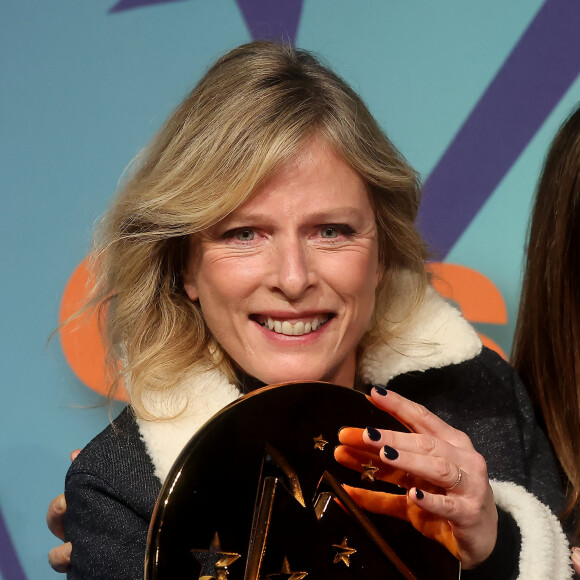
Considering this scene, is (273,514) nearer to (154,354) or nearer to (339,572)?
(339,572)

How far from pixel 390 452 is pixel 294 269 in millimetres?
214

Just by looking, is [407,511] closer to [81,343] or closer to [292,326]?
[292,326]

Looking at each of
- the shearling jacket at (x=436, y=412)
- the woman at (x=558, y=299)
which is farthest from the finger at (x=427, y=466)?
the woman at (x=558, y=299)

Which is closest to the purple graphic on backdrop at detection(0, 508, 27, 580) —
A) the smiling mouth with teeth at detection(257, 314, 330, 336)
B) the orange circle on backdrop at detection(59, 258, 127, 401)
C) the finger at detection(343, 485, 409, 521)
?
the orange circle on backdrop at detection(59, 258, 127, 401)

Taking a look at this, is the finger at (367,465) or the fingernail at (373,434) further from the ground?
the fingernail at (373,434)

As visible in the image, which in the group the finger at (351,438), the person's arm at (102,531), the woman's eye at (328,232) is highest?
the woman's eye at (328,232)

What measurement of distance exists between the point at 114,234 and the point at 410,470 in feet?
1.50

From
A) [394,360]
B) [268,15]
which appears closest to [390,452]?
[394,360]

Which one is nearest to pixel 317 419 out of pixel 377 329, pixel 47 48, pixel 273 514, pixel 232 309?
pixel 273 514

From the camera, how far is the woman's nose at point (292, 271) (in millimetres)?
835

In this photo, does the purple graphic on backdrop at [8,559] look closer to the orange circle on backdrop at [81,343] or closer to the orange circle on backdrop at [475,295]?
A: the orange circle on backdrop at [81,343]

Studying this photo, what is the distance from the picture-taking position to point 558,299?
3.61 ft

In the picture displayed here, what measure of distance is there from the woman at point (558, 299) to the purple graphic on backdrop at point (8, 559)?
85cm

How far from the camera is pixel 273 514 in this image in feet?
2.26
